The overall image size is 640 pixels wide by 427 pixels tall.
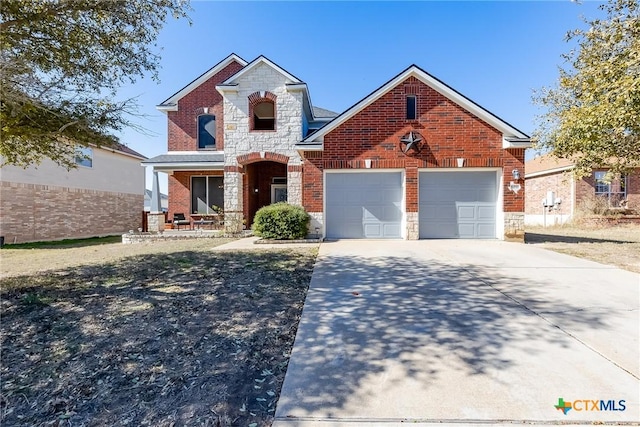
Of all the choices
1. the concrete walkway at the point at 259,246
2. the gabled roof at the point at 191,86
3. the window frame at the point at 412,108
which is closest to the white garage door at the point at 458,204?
the window frame at the point at 412,108

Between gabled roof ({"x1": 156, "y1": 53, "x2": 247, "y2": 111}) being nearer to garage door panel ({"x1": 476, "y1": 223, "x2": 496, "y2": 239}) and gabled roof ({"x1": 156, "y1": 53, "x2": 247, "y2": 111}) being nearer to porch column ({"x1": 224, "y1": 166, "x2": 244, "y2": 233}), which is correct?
porch column ({"x1": 224, "y1": 166, "x2": 244, "y2": 233})

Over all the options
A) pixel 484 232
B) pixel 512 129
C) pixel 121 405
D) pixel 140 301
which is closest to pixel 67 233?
pixel 140 301

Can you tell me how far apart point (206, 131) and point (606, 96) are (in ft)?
54.0

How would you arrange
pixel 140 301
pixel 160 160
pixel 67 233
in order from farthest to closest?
1. pixel 67 233
2. pixel 160 160
3. pixel 140 301

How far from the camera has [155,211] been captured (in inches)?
610

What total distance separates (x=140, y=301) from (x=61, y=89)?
16.4ft

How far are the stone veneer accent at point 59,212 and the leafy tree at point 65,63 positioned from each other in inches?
396

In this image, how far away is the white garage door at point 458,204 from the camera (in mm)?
11922

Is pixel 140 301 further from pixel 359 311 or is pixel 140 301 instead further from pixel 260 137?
pixel 260 137

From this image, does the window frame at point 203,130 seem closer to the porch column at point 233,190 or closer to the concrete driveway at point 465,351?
the porch column at point 233,190

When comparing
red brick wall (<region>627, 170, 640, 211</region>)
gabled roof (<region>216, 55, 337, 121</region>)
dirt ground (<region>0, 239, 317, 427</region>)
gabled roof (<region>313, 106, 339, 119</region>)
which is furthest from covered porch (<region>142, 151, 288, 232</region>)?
red brick wall (<region>627, 170, 640, 211</region>)

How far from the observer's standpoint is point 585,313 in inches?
165

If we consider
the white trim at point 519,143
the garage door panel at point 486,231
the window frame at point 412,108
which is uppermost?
the window frame at point 412,108

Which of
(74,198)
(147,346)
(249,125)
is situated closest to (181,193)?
(249,125)
